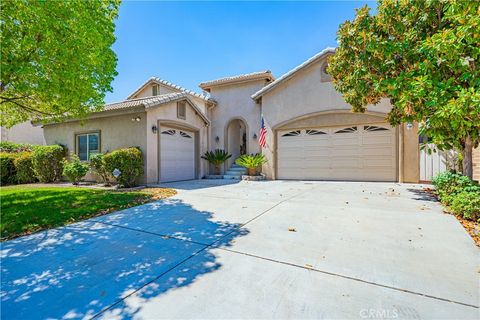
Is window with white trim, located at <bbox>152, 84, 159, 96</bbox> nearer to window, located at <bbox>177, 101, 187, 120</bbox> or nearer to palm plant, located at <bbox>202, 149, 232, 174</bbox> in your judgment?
window, located at <bbox>177, 101, 187, 120</bbox>

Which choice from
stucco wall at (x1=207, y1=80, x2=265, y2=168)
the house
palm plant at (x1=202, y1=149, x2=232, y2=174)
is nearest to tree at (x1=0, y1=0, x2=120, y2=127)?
the house

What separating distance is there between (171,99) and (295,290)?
10863 millimetres

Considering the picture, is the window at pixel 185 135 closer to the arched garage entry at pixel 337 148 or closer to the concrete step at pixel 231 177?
the concrete step at pixel 231 177

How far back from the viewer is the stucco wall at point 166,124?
10.4 meters

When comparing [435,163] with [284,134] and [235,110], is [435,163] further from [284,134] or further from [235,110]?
[235,110]

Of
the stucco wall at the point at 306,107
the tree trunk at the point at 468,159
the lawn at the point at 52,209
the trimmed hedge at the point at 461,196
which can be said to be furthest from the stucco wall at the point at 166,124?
the tree trunk at the point at 468,159

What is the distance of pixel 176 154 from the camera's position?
40.3 feet

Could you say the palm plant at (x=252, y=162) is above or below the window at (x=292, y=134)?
below

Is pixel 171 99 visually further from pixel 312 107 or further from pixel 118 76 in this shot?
pixel 312 107

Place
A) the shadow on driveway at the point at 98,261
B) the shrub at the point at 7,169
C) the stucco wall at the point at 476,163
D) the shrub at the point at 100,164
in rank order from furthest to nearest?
the shrub at the point at 7,169, the shrub at the point at 100,164, the stucco wall at the point at 476,163, the shadow on driveway at the point at 98,261

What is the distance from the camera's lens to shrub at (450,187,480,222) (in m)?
4.60

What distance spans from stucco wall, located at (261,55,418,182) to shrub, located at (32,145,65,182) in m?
11.7

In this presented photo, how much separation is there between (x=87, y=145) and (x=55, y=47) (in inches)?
331

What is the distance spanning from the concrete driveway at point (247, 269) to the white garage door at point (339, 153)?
244 inches
